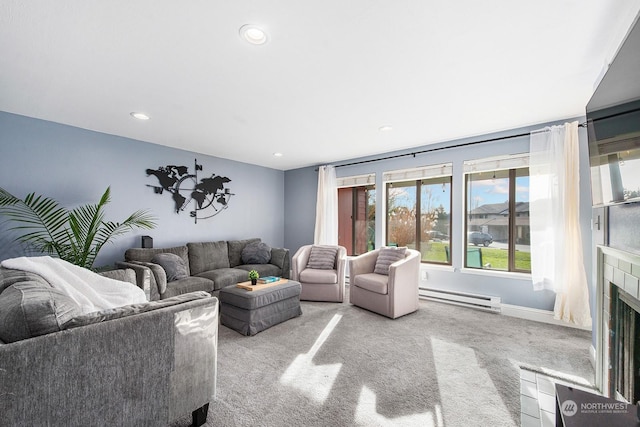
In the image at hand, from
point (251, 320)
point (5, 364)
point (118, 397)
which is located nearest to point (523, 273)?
point (251, 320)

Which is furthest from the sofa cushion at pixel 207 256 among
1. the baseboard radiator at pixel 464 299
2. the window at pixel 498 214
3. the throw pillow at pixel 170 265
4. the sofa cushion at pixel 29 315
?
the window at pixel 498 214

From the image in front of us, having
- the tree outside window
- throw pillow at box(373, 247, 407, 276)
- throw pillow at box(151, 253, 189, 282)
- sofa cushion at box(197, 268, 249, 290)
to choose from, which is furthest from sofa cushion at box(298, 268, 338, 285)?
throw pillow at box(151, 253, 189, 282)

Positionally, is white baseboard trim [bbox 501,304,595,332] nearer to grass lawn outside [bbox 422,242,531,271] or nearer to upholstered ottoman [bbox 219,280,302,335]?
grass lawn outside [bbox 422,242,531,271]

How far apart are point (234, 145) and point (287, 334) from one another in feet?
9.08

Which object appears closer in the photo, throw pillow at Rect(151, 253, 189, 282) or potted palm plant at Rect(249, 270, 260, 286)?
potted palm plant at Rect(249, 270, 260, 286)

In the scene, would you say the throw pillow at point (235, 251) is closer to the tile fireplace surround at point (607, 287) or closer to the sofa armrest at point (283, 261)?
the sofa armrest at point (283, 261)

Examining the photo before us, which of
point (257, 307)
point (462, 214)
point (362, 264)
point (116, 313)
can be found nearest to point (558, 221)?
point (462, 214)

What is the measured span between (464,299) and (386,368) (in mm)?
2017

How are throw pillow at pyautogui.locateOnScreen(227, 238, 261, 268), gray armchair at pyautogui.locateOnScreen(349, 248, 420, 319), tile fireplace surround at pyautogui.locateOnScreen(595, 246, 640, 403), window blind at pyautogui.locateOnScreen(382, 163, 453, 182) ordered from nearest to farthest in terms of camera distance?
A: 1. tile fireplace surround at pyautogui.locateOnScreen(595, 246, 640, 403)
2. gray armchair at pyautogui.locateOnScreen(349, 248, 420, 319)
3. window blind at pyautogui.locateOnScreen(382, 163, 453, 182)
4. throw pillow at pyautogui.locateOnScreen(227, 238, 261, 268)

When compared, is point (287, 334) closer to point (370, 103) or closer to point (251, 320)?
point (251, 320)

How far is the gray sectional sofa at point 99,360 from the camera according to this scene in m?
1.01

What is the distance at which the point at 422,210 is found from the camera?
4316mm

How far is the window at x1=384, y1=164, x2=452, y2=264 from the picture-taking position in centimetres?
408

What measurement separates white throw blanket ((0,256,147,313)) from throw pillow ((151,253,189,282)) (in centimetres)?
150
